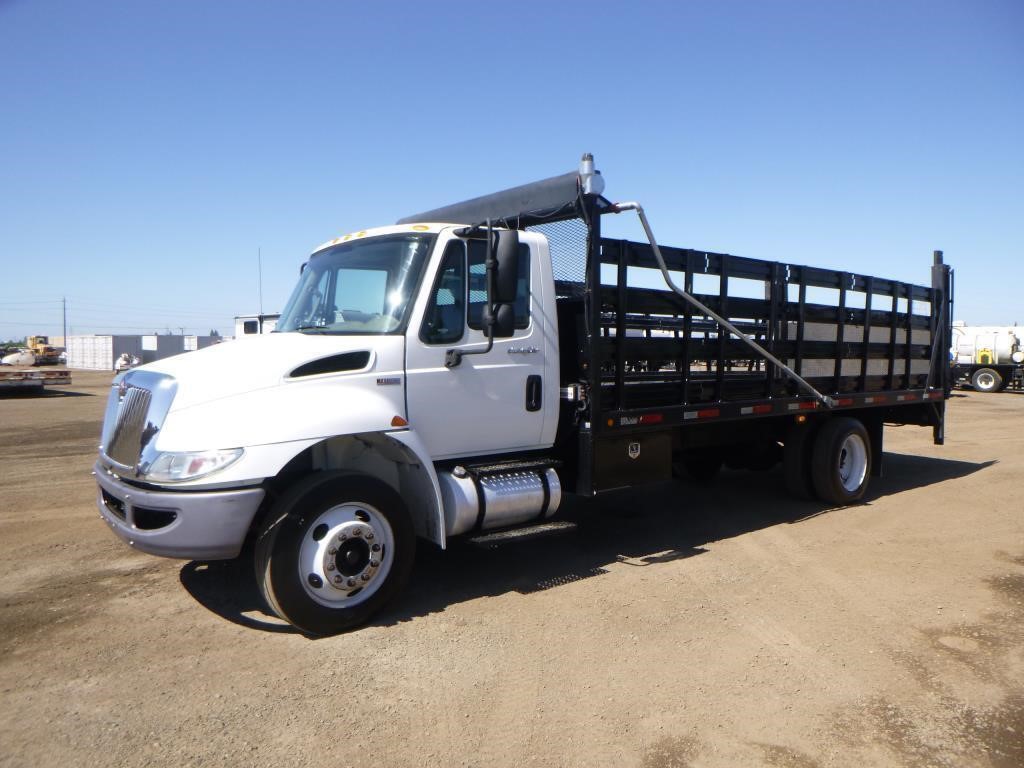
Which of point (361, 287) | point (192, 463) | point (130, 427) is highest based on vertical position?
point (361, 287)

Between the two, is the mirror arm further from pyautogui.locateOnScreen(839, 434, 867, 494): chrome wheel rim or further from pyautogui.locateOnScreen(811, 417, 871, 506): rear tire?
pyautogui.locateOnScreen(839, 434, 867, 494): chrome wheel rim

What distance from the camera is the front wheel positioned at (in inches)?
164

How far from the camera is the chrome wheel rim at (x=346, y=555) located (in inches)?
168

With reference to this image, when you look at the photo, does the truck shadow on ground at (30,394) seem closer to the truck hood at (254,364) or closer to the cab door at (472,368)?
the truck hood at (254,364)

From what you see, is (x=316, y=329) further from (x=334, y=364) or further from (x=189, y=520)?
(x=189, y=520)

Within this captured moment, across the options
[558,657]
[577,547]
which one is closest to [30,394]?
[577,547]

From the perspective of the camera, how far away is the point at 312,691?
12.0ft

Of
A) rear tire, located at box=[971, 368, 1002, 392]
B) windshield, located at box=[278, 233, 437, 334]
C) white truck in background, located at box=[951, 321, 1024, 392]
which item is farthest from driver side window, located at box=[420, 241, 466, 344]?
rear tire, located at box=[971, 368, 1002, 392]

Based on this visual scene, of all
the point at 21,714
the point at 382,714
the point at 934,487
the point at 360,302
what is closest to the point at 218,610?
the point at 21,714

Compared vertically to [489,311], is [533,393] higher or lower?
lower

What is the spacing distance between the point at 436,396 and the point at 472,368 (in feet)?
1.14

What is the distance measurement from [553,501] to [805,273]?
155 inches

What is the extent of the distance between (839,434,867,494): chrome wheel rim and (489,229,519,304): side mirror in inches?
211

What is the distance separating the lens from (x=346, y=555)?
173 inches
